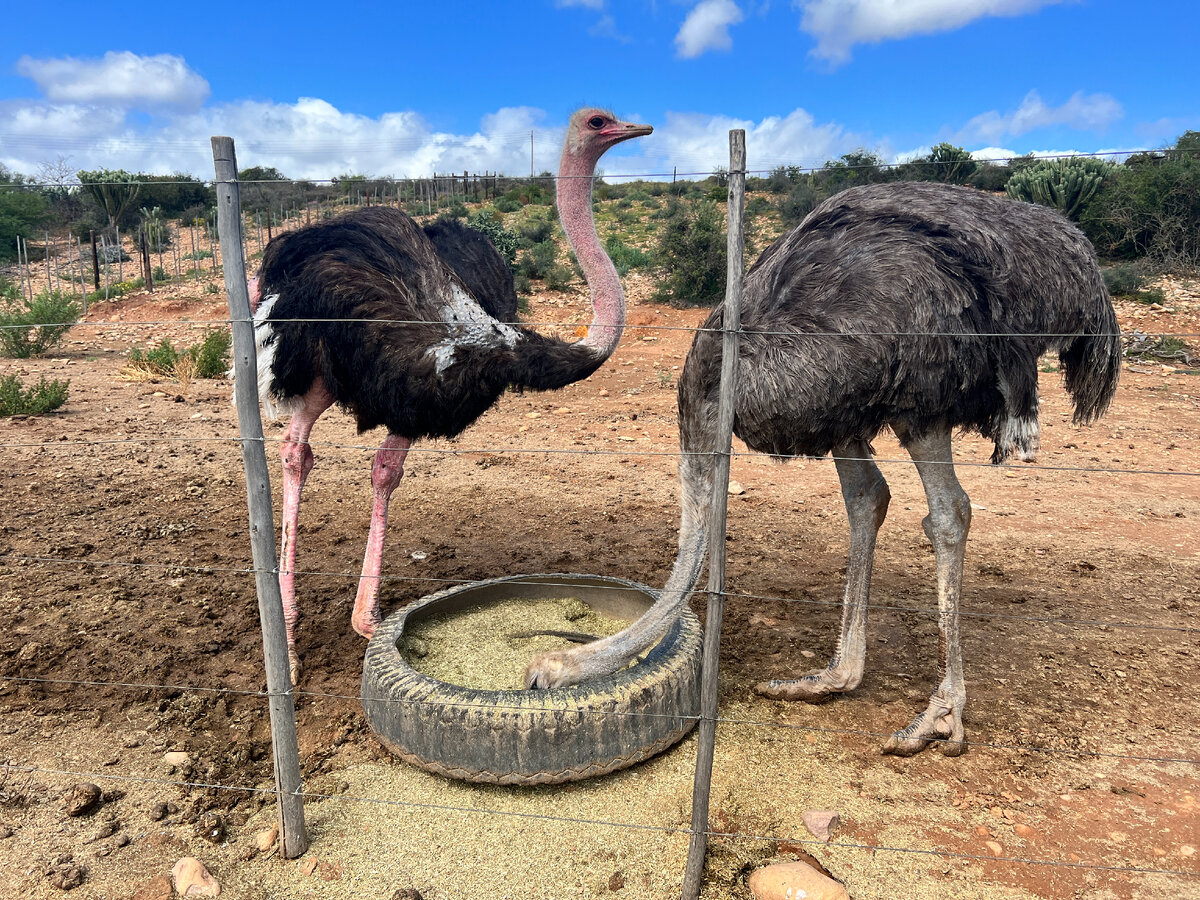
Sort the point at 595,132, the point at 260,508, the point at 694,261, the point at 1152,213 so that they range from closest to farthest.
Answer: the point at 260,508 → the point at 595,132 → the point at 1152,213 → the point at 694,261

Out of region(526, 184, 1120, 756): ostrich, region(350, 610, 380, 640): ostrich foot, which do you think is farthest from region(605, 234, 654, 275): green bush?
region(526, 184, 1120, 756): ostrich

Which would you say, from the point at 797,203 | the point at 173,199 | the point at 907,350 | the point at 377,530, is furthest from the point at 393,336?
the point at 173,199

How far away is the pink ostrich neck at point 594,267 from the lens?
3459mm

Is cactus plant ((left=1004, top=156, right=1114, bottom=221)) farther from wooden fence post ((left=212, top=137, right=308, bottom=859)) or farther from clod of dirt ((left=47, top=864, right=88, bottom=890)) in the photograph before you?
clod of dirt ((left=47, top=864, right=88, bottom=890))

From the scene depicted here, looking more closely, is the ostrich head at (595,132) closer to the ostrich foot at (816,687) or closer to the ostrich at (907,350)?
the ostrich at (907,350)

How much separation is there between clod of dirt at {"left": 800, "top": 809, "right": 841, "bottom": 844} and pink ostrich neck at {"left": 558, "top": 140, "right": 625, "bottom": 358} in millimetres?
1848

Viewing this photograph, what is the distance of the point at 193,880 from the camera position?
240cm

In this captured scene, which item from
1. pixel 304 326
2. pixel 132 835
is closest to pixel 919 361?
pixel 304 326

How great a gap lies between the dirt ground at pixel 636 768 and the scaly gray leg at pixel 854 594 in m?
0.09

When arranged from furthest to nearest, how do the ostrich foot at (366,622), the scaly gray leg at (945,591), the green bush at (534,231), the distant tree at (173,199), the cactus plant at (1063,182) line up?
the distant tree at (173,199)
the green bush at (534,231)
the cactus plant at (1063,182)
the ostrich foot at (366,622)
the scaly gray leg at (945,591)

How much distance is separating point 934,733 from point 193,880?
2.51 m

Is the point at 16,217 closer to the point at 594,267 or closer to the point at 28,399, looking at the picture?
the point at 28,399

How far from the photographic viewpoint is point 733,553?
512 cm

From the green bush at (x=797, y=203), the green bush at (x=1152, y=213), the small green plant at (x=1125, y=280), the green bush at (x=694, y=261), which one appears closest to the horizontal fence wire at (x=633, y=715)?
the green bush at (x=1152, y=213)
